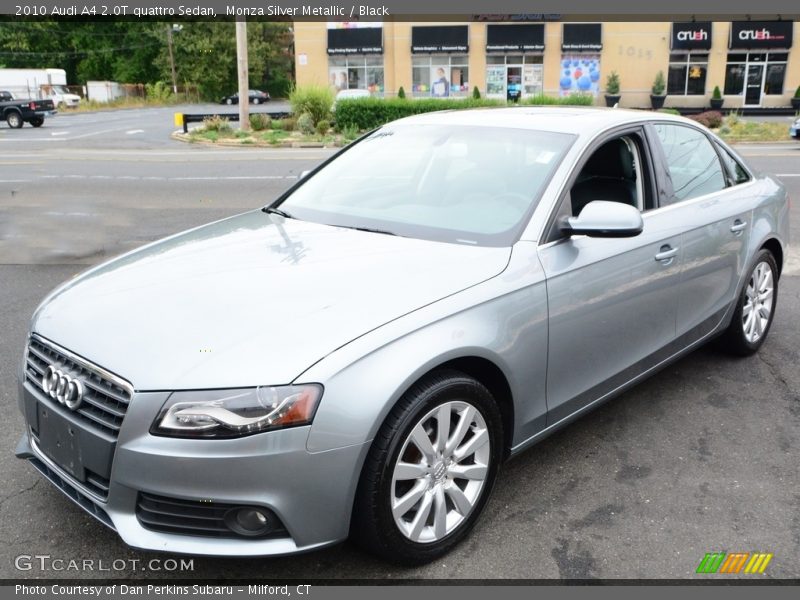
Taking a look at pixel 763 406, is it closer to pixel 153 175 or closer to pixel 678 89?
pixel 153 175

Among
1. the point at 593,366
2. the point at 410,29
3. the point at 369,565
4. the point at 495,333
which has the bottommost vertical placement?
the point at 369,565

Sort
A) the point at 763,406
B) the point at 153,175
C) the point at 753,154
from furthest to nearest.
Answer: the point at 753,154 < the point at 153,175 < the point at 763,406

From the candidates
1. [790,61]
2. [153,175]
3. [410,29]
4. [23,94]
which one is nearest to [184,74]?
[23,94]

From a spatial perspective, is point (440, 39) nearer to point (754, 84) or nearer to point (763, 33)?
point (763, 33)

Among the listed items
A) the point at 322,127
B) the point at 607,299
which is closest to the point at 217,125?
the point at 322,127

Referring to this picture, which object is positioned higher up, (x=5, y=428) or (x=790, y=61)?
(x=790, y=61)

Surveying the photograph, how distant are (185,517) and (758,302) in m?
3.92

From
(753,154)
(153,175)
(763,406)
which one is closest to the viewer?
(763,406)

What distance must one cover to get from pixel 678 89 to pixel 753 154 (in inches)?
1045

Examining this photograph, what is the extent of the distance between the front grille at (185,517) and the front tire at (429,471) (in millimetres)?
348

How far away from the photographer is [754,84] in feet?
136

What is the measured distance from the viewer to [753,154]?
17859mm

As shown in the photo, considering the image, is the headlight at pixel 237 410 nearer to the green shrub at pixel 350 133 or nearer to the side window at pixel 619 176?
the side window at pixel 619 176
